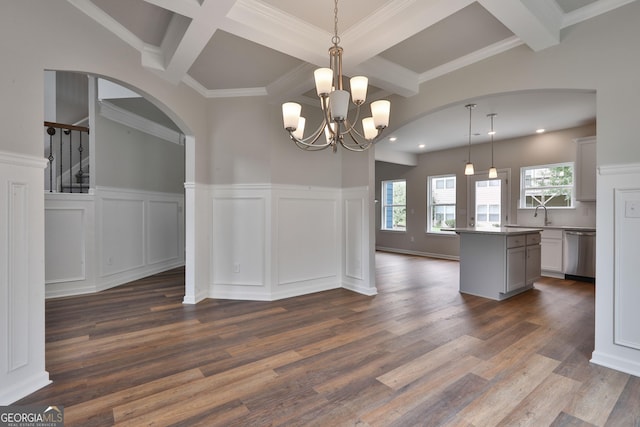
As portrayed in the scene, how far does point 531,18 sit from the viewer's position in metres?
2.19

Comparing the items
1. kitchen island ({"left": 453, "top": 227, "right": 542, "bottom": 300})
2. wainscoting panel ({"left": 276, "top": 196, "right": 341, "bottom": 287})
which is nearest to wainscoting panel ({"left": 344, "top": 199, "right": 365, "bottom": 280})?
wainscoting panel ({"left": 276, "top": 196, "right": 341, "bottom": 287})

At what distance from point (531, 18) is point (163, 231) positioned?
609 cm

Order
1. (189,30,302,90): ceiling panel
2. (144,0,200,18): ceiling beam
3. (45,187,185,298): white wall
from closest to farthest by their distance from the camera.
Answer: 1. (144,0,200,18): ceiling beam
2. (189,30,302,90): ceiling panel
3. (45,187,185,298): white wall

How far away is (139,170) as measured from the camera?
530 cm

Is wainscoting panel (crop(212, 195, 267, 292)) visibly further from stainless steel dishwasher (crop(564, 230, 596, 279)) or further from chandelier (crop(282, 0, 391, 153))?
stainless steel dishwasher (crop(564, 230, 596, 279))

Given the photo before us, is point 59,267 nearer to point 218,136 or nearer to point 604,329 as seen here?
point 218,136

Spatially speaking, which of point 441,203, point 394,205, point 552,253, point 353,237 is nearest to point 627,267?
point 353,237

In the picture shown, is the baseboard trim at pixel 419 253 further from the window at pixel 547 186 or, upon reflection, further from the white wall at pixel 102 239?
the white wall at pixel 102 239

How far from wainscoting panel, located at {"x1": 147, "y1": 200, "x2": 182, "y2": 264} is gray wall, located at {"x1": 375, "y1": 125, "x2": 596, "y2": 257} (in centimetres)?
563

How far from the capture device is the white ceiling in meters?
2.23

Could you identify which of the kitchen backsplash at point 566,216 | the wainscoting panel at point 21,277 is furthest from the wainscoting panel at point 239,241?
the kitchen backsplash at point 566,216

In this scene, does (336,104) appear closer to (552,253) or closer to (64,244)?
(64,244)

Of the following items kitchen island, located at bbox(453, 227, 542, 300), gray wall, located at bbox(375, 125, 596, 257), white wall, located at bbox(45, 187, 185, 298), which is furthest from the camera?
gray wall, located at bbox(375, 125, 596, 257)

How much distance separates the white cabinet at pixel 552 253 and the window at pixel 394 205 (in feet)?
11.6
